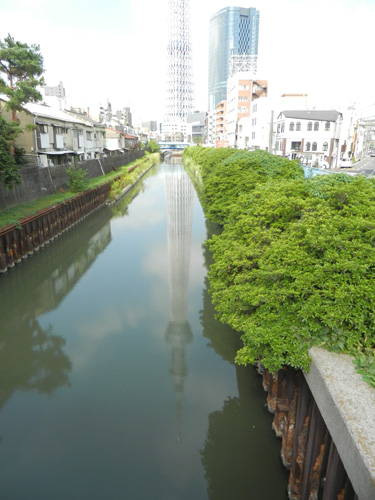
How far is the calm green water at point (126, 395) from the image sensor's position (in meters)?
7.23

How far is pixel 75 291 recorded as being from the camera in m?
16.5

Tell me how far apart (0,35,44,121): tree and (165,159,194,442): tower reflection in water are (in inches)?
528

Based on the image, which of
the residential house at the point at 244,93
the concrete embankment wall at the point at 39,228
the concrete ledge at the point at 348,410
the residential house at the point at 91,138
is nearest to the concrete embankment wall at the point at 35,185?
the concrete embankment wall at the point at 39,228

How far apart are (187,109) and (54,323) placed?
18529 cm

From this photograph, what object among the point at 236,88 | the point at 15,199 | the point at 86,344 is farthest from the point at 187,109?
the point at 86,344

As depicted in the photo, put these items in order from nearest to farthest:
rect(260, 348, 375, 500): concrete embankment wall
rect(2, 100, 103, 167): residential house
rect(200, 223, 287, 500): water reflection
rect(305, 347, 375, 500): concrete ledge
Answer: rect(305, 347, 375, 500): concrete ledge
rect(260, 348, 375, 500): concrete embankment wall
rect(200, 223, 287, 500): water reflection
rect(2, 100, 103, 167): residential house

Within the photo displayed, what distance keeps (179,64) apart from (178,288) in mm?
178268

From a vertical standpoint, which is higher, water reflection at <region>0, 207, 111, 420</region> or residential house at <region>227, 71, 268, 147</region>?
residential house at <region>227, 71, 268, 147</region>

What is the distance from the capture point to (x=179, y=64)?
171 meters

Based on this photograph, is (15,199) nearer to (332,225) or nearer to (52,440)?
(52,440)

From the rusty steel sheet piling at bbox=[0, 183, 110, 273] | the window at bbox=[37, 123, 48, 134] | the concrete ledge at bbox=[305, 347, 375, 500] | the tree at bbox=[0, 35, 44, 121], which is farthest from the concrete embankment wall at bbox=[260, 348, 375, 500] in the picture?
the window at bbox=[37, 123, 48, 134]

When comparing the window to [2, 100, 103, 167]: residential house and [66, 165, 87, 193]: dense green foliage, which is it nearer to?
[2, 100, 103, 167]: residential house

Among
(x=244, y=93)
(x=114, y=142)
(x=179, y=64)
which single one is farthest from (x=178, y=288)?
(x=179, y=64)

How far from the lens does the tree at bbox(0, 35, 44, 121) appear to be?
79.7 ft
